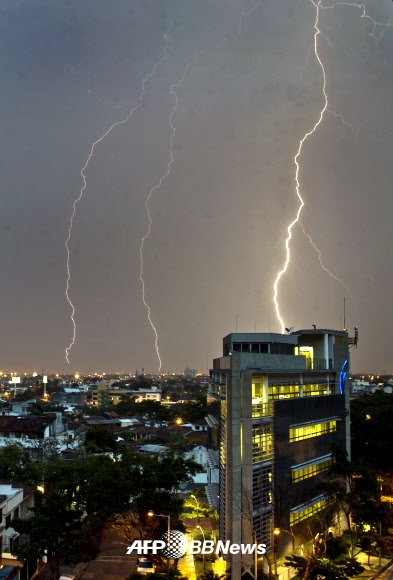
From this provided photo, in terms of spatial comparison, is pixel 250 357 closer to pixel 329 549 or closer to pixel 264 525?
pixel 264 525

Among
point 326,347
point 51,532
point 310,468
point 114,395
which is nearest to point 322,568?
point 310,468

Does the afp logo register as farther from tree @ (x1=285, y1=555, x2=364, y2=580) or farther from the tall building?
tree @ (x1=285, y1=555, x2=364, y2=580)

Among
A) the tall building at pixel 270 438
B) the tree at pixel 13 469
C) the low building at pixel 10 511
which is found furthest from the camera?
the tree at pixel 13 469

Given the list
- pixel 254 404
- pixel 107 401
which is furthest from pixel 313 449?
pixel 107 401

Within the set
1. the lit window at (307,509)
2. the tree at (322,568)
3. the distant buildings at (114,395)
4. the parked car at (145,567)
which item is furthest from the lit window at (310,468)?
the distant buildings at (114,395)

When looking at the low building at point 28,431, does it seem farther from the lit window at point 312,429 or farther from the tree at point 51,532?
the lit window at point 312,429

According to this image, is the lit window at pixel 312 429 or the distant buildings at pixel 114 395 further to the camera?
the distant buildings at pixel 114 395

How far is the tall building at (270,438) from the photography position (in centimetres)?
1462

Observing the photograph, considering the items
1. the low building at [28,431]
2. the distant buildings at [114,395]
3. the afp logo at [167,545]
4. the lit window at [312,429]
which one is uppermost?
the lit window at [312,429]

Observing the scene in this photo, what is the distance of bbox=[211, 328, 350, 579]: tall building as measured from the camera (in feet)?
48.0

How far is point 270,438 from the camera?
1592 centimetres

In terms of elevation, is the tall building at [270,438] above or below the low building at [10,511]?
above

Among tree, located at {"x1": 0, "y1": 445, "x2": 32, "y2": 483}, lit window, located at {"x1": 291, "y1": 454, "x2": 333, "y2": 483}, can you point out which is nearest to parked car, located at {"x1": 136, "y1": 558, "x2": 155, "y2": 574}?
lit window, located at {"x1": 291, "y1": 454, "x2": 333, "y2": 483}

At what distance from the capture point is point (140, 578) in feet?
43.6
